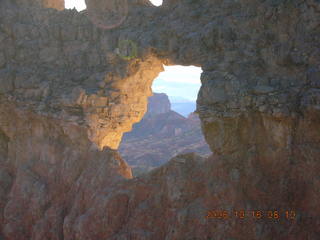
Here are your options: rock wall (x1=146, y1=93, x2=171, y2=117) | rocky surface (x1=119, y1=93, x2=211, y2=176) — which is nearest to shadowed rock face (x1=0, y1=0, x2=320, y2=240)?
rocky surface (x1=119, y1=93, x2=211, y2=176)

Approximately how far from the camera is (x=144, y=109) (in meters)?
9.38

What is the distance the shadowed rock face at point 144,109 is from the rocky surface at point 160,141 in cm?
1960

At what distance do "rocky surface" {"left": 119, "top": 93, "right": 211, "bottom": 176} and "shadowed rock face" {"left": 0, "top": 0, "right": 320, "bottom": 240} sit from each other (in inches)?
772

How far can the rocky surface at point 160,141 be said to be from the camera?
32500 mm

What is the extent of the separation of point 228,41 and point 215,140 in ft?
6.97

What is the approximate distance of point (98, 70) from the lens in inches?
334

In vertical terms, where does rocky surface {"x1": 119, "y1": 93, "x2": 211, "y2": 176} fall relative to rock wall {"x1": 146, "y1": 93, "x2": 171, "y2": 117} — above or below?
below

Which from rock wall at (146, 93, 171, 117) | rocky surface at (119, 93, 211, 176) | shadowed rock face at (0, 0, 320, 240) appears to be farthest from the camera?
rock wall at (146, 93, 171, 117)

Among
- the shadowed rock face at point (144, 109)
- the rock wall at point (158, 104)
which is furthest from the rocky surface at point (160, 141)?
the shadowed rock face at point (144, 109)

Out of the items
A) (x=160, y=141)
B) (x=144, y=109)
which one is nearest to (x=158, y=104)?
(x=160, y=141)

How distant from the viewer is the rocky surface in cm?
3250

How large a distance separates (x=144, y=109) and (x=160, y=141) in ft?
101

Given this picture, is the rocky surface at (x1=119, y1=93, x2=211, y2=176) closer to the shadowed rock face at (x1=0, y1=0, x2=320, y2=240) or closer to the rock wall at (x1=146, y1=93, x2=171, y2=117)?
the rock wall at (x1=146, y1=93, x2=171, y2=117)

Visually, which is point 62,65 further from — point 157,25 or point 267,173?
point 267,173
